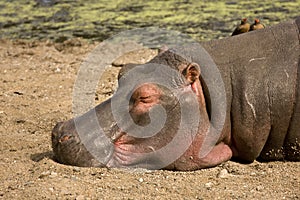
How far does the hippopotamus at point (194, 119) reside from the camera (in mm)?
4520

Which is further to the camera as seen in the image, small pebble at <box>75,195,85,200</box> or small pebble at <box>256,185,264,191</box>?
small pebble at <box>256,185,264,191</box>

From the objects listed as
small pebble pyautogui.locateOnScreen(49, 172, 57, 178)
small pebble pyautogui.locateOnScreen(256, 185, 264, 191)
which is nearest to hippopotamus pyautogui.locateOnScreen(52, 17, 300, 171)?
small pebble pyautogui.locateOnScreen(49, 172, 57, 178)

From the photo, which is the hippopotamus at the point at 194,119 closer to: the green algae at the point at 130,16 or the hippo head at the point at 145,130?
the hippo head at the point at 145,130

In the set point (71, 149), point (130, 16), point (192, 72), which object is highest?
point (192, 72)

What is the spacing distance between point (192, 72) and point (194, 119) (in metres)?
0.33

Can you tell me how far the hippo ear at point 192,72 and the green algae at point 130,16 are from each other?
4406 mm

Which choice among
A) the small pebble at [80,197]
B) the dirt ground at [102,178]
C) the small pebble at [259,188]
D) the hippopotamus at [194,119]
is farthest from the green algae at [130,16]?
the small pebble at [80,197]

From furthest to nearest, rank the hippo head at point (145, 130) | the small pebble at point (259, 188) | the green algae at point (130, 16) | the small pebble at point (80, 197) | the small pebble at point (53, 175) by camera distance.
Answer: the green algae at point (130, 16) → the hippo head at point (145, 130) → the small pebble at point (53, 175) → the small pebble at point (259, 188) → the small pebble at point (80, 197)

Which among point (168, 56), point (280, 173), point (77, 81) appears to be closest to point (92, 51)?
point (77, 81)

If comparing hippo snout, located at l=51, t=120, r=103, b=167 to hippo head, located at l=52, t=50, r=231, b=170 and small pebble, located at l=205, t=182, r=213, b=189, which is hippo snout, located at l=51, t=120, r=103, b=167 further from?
small pebble, located at l=205, t=182, r=213, b=189

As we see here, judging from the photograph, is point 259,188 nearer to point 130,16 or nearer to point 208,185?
point 208,185

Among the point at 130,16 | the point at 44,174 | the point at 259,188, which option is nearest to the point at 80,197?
the point at 44,174

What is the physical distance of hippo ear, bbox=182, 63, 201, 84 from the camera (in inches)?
181

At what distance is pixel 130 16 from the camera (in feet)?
34.8
